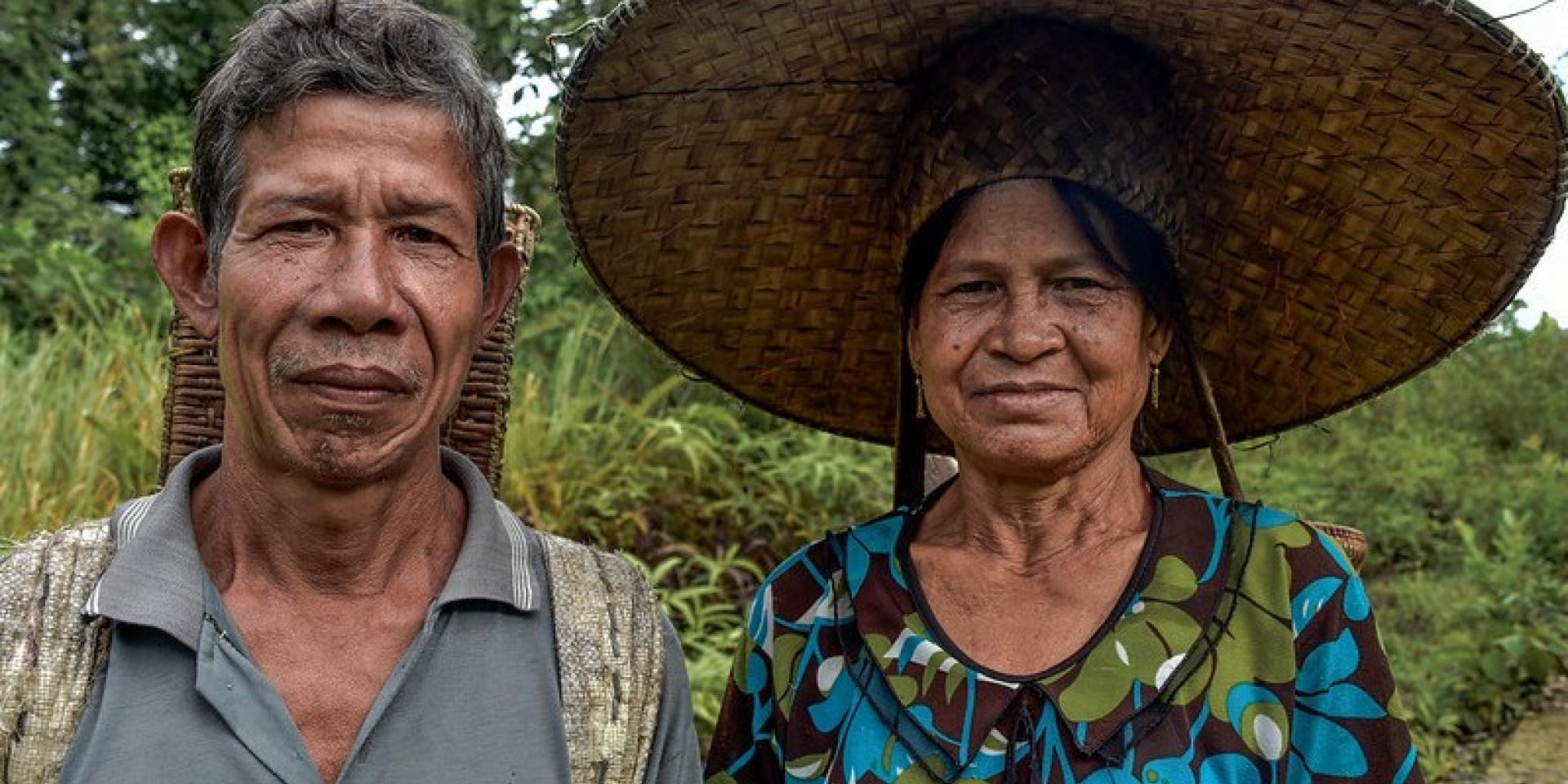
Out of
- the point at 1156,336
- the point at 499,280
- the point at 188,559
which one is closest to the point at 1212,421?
the point at 1156,336

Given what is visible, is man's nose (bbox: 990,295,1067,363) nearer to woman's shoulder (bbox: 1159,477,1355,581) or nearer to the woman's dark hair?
the woman's dark hair

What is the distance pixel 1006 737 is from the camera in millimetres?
1865

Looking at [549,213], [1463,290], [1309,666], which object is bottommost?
[1309,666]

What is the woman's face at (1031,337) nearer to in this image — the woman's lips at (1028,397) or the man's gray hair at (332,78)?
the woman's lips at (1028,397)

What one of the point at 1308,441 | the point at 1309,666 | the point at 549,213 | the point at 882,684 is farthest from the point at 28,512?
the point at 1308,441

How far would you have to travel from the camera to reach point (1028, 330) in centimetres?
193

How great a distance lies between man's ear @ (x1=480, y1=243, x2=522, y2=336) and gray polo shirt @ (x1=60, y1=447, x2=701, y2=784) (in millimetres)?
281

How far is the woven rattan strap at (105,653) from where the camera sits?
5.52 feet

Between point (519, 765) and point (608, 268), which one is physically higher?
point (608, 268)

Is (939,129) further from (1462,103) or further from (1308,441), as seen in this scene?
(1308,441)

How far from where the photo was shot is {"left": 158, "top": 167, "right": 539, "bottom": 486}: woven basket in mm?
2244

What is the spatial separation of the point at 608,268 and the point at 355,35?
0.69 m

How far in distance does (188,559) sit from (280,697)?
214 mm

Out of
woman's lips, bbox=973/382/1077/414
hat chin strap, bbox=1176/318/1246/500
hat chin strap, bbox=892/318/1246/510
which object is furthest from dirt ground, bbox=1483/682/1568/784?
woman's lips, bbox=973/382/1077/414
